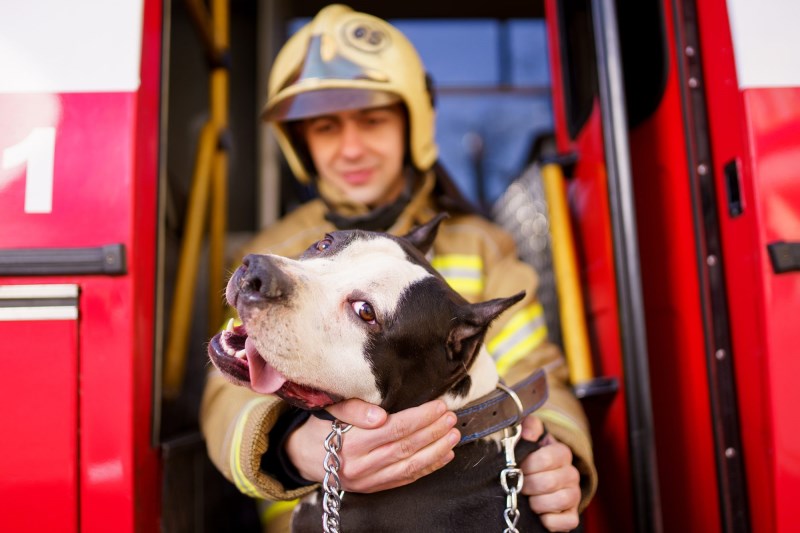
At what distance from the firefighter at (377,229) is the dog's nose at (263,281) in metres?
0.30

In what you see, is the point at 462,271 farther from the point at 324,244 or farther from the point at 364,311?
the point at 364,311

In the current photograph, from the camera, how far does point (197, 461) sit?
6.65 feet

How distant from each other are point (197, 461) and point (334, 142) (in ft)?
3.80

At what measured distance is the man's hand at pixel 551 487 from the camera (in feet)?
4.94

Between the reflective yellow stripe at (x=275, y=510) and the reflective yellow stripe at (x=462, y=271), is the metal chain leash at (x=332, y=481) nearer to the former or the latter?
the reflective yellow stripe at (x=275, y=510)

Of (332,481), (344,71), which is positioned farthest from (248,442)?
(344,71)

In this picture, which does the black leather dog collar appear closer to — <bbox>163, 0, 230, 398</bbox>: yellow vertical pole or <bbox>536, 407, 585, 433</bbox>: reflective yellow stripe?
<bbox>536, 407, 585, 433</bbox>: reflective yellow stripe

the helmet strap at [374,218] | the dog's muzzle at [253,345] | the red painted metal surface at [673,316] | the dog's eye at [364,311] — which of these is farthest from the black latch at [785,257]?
the helmet strap at [374,218]

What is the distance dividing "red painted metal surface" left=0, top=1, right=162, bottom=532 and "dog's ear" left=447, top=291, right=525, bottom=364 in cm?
74

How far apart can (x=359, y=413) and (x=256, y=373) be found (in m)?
0.23

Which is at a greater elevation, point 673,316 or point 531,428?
point 673,316

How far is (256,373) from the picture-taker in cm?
126

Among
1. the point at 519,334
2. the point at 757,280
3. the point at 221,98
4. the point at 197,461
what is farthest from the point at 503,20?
the point at 197,461

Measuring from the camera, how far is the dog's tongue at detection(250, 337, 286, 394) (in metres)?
1.26
